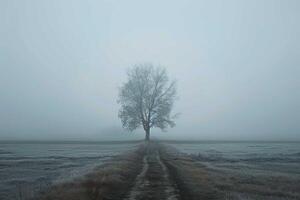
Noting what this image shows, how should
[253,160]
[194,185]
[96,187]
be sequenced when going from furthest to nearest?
[253,160]
[194,185]
[96,187]

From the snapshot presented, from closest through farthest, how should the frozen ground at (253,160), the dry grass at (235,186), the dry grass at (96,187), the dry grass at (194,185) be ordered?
the dry grass at (96,187), the dry grass at (194,185), the dry grass at (235,186), the frozen ground at (253,160)

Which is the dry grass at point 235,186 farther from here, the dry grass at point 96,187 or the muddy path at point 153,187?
the dry grass at point 96,187

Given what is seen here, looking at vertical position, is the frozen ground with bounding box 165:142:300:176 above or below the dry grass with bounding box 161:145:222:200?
above

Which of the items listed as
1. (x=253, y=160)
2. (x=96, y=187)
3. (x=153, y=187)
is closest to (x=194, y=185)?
(x=153, y=187)

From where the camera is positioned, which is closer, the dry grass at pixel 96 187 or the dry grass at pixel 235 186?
the dry grass at pixel 96 187

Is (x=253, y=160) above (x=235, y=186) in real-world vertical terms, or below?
above

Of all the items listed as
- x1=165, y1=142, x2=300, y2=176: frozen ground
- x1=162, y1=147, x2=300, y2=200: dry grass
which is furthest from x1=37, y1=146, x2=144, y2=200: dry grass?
x1=165, y1=142, x2=300, y2=176: frozen ground

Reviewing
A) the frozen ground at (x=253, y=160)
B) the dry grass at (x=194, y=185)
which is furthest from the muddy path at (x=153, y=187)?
the frozen ground at (x=253, y=160)

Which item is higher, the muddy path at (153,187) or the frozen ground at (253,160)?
the frozen ground at (253,160)

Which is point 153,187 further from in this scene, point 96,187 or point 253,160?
point 253,160

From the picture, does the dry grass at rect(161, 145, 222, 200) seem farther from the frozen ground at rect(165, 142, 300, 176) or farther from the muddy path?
the frozen ground at rect(165, 142, 300, 176)

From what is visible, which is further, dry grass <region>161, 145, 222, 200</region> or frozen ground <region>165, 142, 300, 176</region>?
frozen ground <region>165, 142, 300, 176</region>

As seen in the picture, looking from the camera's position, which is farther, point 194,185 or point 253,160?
point 253,160

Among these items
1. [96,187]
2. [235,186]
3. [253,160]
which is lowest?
[235,186]
